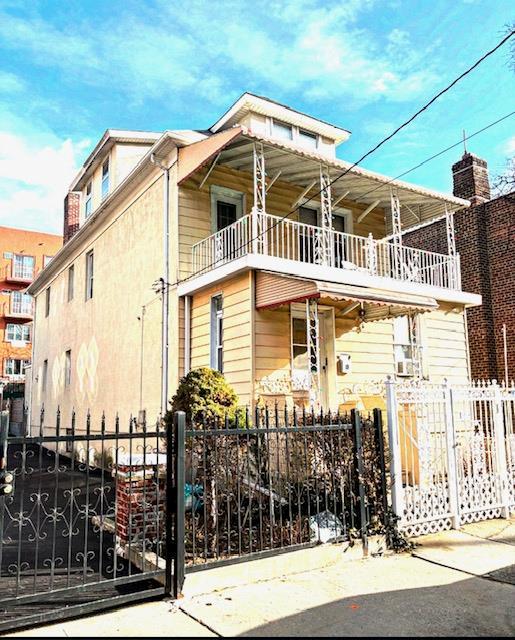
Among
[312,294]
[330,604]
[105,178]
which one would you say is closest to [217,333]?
[312,294]

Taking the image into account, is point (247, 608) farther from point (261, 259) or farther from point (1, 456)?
point (261, 259)

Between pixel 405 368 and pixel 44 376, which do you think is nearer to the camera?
pixel 405 368

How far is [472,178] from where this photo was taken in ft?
54.0

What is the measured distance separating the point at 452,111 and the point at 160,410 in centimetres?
822

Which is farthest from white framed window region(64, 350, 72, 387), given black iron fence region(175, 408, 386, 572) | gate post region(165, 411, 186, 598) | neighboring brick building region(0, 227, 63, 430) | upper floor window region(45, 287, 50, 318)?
neighboring brick building region(0, 227, 63, 430)

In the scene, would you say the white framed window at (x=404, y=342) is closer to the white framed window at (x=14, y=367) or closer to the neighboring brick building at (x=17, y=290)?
the neighboring brick building at (x=17, y=290)

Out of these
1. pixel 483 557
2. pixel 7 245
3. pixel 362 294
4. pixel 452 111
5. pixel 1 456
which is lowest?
pixel 483 557

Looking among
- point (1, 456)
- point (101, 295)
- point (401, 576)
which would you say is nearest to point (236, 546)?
point (401, 576)

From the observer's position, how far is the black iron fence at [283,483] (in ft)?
16.9

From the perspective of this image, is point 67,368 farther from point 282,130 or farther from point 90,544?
point 90,544

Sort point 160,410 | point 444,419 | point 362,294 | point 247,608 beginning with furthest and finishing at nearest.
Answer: point 160,410
point 362,294
point 444,419
point 247,608

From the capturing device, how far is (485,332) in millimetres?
15602

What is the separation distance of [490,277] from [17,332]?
110ft

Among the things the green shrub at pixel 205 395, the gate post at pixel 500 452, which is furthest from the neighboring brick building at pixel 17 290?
the gate post at pixel 500 452
